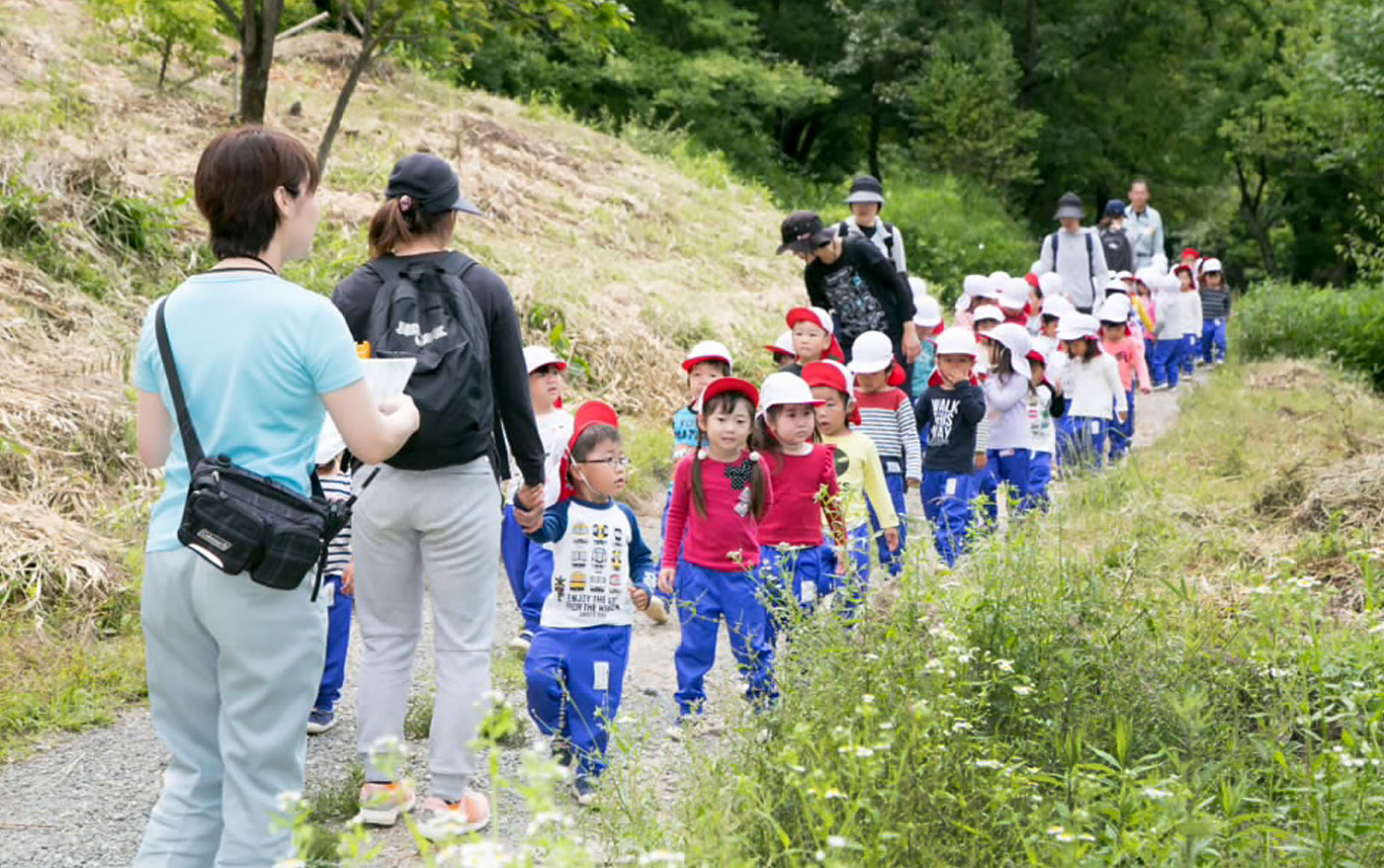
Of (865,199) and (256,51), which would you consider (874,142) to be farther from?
(256,51)

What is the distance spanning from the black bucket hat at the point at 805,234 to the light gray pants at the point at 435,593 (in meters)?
4.21

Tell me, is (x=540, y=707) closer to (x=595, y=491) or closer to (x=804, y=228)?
(x=595, y=491)

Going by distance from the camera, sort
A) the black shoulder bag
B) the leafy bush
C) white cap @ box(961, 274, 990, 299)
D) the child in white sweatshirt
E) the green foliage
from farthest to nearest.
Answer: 1. the leafy bush
2. the green foliage
3. white cap @ box(961, 274, 990, 299)
4. the child in white sweatshirt
5. the black shoulder bag

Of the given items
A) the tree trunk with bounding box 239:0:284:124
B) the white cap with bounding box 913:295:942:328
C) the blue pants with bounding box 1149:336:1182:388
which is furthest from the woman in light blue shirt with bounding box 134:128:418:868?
the blue pants with bounding box 1149:336:1182:388

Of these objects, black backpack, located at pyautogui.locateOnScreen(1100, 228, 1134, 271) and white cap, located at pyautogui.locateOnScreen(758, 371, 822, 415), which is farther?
black backpack, located at pyautogui.locateOnScreen(1100, 228, 1134, 271)

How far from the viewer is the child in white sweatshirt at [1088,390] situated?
1063 centimetres

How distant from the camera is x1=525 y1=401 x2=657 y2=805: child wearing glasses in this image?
5105 mm

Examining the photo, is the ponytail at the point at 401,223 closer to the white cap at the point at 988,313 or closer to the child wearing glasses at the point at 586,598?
the child wearing glasses at the point at 586,598

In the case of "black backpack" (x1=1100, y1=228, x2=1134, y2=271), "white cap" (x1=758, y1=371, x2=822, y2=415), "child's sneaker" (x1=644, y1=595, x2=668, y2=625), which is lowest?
"child's sneaker" (x1=644, y1=595, x2=668, y2=625)

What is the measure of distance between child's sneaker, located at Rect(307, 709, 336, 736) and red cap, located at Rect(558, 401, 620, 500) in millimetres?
1352

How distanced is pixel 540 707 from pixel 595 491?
2.54 feet

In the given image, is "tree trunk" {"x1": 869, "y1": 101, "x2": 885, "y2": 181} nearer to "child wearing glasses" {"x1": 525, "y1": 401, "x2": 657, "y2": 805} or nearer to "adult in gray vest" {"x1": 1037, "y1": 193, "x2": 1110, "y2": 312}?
"adult in gray vest" {"x1": 1037, "y1": 193, "x2": 1110, "y2": 312}

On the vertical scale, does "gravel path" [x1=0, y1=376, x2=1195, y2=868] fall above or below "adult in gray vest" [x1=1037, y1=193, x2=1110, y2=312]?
below

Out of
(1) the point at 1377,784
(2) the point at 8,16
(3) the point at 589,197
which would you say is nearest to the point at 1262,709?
(1) the point at 1377,784
